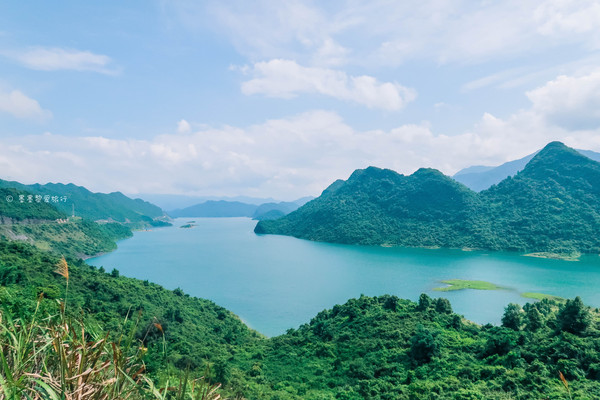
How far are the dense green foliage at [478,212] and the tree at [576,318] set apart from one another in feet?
156

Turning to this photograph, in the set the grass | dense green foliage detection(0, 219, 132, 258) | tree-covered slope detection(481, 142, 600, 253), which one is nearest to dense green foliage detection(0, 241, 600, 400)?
the grass

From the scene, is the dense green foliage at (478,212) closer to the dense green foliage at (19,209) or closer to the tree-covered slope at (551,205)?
the tree-covered slope at (551,205)

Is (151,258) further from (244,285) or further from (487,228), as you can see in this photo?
(487,228)

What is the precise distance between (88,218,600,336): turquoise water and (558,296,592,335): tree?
1233cm

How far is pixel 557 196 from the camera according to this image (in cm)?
6525

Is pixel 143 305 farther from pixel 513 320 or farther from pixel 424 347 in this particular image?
pixel 513 320

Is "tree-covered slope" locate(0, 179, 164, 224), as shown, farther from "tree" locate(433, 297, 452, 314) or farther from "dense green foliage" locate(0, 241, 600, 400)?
"tree" locate(433, 297, 452, 314)

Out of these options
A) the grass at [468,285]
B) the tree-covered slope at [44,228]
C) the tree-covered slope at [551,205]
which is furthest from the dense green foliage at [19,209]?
the tree-covered slope at [551,205]

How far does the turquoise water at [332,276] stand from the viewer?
28875 mm

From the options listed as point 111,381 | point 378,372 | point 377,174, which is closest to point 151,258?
point 378,372

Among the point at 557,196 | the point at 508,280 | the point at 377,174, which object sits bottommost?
the point at 508,280

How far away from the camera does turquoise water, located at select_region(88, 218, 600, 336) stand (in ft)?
94.7

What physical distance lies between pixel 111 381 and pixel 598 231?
235ft

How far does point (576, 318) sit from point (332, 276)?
94.8 ft
